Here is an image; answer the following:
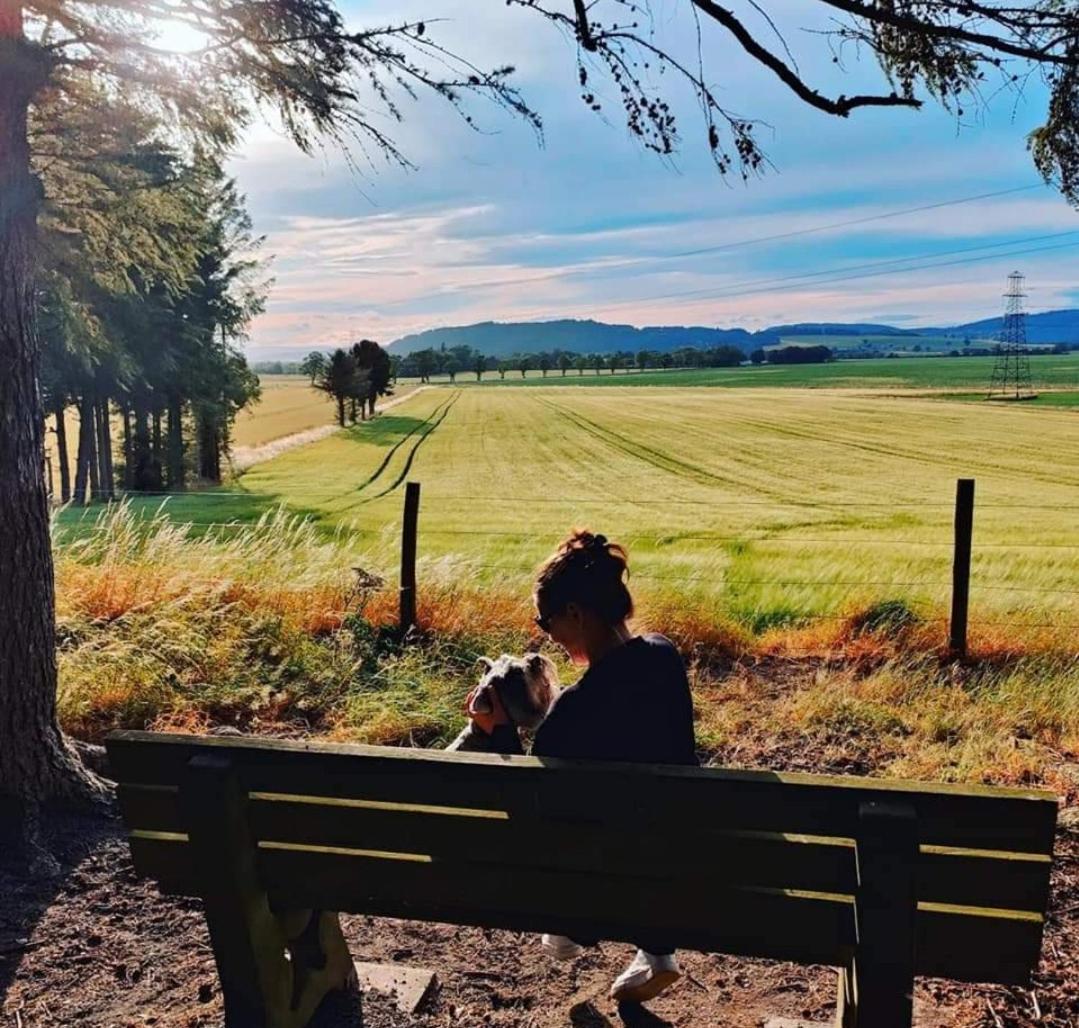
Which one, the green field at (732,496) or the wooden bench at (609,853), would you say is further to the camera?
the green field at (732,496)

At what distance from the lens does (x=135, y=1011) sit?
2914 millimetres

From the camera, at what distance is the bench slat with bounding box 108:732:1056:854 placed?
1.82 meters

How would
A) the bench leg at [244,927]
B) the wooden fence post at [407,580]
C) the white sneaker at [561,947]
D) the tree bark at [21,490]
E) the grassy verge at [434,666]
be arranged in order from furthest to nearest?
the wooden fence post at [407,580] < the grassy verge at [434,666] < the tree bark at [21,490] < the white sneaker at [561,947] < the bench leg at [244,927]

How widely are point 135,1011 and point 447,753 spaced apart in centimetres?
167

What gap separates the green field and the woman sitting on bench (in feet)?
17.0

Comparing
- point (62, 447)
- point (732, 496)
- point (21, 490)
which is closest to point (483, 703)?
point (21, 490)

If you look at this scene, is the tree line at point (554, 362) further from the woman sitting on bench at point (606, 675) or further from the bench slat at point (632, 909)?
the bench slat at point (632, 909)

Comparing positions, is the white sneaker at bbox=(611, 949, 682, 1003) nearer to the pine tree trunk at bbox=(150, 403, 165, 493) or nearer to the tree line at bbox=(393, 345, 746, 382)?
the pine tree trunk at bbox=(150, 403, 165, 493)

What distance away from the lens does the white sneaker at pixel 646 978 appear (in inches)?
104

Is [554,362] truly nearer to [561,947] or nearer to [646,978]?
[561,947]

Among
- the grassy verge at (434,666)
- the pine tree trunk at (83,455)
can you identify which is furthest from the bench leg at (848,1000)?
the pine tree trunk at (83,455)

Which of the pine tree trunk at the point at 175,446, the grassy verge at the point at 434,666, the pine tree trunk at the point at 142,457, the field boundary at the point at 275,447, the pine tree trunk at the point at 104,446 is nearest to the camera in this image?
the grassy verge at the point at 434,666

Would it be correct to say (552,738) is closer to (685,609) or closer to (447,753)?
(447,753)

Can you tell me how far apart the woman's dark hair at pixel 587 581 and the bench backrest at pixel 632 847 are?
1.85ft
